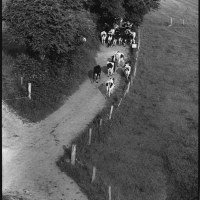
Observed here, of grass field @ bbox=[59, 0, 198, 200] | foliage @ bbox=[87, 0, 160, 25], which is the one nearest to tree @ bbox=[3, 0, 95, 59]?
grass field @ bbox=[59, 0, 198, 200]

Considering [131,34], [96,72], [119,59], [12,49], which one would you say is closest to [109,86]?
[96,72]

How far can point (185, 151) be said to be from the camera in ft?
88.0

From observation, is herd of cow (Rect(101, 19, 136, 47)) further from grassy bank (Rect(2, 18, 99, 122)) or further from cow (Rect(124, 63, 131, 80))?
cow (Rect(124, 63, 131, 80))

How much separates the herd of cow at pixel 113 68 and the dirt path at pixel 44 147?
3.50 ft

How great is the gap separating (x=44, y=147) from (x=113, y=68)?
573 inches

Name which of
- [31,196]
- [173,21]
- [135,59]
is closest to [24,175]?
[31,196]

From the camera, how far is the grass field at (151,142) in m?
22.7

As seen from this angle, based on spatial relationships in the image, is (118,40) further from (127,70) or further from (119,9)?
(127,70)

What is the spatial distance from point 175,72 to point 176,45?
35.5ft

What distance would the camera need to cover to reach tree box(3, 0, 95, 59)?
3219cm

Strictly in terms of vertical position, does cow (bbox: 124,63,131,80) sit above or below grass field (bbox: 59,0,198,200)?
above

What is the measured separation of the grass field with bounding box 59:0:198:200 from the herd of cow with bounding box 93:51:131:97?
1497 millimetres

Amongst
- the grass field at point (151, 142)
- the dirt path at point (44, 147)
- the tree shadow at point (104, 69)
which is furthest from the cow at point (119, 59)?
the dirt path at point (44, 147)

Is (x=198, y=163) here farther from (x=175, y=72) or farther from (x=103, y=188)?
(x=175, y=72)
